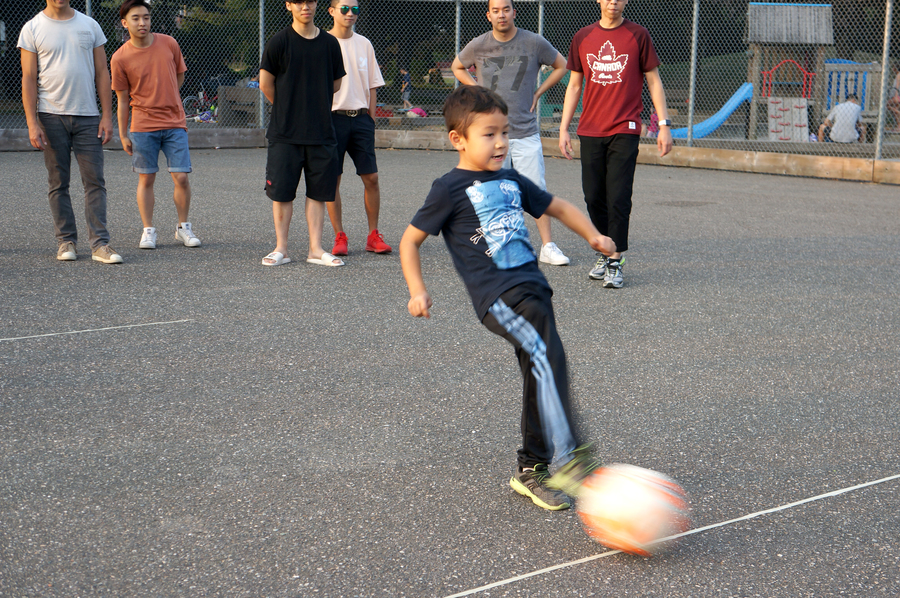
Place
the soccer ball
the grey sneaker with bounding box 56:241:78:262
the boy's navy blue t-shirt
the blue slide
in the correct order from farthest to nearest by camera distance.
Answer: the blue slide
the grey sneaker with bounding box 56:241:78:262
the boy's navy blue t-shirt
the soccer ball

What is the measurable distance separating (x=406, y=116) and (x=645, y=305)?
44.4 ft

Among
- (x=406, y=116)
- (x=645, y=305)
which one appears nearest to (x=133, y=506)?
(x=645, y=305)

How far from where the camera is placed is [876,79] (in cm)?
1828

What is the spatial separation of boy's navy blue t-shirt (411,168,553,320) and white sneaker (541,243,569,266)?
4.18 m

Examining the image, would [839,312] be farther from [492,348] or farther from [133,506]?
[133,506]

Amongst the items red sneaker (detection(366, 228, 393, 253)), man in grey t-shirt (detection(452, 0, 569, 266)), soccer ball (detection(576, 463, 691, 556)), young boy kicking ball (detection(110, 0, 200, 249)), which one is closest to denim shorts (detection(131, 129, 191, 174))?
young boy kicking ball (detection(110, 0, 200, 249))

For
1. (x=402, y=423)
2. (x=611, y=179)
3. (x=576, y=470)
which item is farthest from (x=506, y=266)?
(x=611, y=179)

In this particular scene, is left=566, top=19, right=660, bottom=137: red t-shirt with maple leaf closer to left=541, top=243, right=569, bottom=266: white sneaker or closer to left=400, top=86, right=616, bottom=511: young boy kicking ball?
left=541, top=243, right=569, bottom=266: white sneaker

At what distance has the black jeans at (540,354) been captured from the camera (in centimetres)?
299

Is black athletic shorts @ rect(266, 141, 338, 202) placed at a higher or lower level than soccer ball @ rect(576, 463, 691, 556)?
higher

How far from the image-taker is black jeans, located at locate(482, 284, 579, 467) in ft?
9.82

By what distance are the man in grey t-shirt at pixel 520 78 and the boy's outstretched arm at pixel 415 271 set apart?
14.0ft

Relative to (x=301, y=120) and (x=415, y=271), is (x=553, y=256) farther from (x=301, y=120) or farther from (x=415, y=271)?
(x=415, y=271)

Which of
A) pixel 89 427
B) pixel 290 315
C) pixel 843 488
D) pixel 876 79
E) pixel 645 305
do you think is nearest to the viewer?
pixel 843 488
